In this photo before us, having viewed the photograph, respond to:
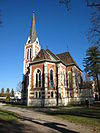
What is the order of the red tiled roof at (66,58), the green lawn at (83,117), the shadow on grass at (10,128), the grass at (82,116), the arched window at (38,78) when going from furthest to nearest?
the red tiled roof at (66,58) → the arched window at (38,78) → the grass at (82,116) → the green lawn at (83,117) → the shadow on grass at (10,128)

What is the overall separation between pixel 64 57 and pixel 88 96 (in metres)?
14.3

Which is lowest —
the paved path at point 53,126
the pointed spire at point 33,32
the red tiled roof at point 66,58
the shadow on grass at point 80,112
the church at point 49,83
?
the shadow on grass at point 80,112

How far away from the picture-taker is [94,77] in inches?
1483

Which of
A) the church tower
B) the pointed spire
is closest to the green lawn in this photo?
the church tower

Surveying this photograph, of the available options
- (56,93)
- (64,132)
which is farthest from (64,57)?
(64,132)

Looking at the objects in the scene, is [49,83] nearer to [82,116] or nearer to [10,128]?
[82,116]

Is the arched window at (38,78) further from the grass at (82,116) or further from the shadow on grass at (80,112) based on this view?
the grass at (82,116)

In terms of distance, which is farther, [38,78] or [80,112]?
[38,78]

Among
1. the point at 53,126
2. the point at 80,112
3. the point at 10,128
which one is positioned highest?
the point at 10,128

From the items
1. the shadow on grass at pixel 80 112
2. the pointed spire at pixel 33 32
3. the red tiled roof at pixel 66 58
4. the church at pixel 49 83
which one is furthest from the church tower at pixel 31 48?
the shadow on grass at pixel 80 112

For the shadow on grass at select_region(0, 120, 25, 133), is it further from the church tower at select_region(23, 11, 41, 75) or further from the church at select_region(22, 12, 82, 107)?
the church tower at select_region(23, 11, 41, 75)

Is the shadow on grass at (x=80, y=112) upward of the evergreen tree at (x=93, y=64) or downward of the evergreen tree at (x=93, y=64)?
downward

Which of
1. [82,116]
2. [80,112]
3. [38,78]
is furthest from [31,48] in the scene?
[82,116]

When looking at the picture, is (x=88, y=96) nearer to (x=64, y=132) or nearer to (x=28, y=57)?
(x=28, y=57)
